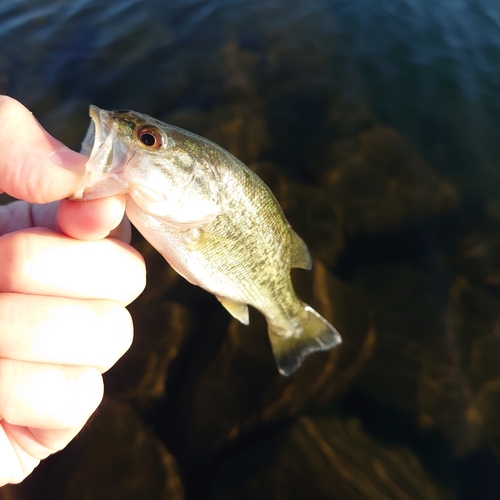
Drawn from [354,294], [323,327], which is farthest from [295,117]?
[323,327]

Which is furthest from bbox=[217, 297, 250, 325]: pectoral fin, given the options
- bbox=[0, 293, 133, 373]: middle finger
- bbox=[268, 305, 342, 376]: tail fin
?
bbox=[0, 293, 133, 373]: middle finger

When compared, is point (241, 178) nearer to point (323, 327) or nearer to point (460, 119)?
point (323, 327)

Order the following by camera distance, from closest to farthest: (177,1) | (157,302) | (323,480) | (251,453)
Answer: (323,480), (251,453), (157,302), (177,1)

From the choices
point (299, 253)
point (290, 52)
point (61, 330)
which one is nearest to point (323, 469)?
point (299, 253)

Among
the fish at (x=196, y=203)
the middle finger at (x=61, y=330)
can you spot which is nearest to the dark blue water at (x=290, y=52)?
the fish at (x=196, y=203)

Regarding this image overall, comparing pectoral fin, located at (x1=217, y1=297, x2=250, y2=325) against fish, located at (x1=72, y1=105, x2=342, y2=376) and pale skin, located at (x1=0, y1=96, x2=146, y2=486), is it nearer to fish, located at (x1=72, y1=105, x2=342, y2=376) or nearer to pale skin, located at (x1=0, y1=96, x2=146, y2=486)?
fish, located at (x1=72, y1=105, x2=342, y2=376)

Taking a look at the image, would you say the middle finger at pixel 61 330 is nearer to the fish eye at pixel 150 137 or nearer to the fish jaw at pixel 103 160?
the fish jaw at pixel 103 160
